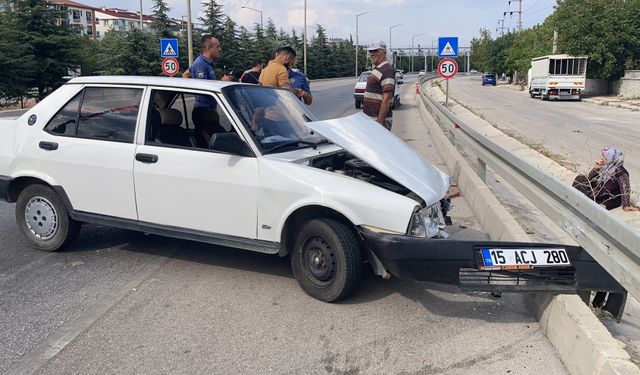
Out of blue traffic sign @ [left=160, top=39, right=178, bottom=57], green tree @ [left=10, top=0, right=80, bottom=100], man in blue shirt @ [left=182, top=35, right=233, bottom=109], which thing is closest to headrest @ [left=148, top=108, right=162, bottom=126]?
man in blue shirt @ [left=182, top=35, right=233, bottom=109]

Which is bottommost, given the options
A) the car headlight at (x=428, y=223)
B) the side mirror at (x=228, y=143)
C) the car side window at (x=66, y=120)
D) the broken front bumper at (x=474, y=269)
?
the broken front bumper at (x=474, y=269)

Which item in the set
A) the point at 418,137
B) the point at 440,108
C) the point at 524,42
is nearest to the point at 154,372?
the point at 440,108

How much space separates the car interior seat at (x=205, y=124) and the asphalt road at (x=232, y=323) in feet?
3.85

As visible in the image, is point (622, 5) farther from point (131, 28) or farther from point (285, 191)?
→ point (285, 191)

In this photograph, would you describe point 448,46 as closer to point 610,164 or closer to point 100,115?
point 610,164

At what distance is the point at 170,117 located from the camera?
17.5ft

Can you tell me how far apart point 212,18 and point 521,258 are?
177 feet

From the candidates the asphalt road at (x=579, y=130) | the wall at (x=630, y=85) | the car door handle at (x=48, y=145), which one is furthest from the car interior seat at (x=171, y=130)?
the wall at (x=630, y=85)

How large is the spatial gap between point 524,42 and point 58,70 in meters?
53.7

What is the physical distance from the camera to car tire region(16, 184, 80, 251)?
213 inches

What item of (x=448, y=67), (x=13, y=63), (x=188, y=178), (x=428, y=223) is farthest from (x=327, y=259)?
(x=13, y=63)

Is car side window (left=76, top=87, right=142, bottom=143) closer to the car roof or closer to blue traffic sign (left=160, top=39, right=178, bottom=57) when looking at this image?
the car roof

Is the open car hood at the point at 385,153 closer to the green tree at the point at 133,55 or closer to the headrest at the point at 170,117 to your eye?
the headrest at the point at 170,117

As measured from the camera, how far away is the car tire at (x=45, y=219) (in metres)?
5.40
